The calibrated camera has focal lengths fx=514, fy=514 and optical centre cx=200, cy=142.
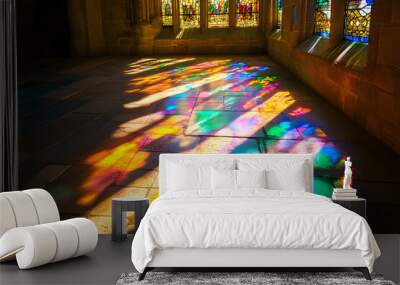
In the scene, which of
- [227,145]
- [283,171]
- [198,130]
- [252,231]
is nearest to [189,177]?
[283,171]

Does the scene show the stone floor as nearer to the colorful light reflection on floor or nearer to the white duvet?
the colorful light reflection on floor

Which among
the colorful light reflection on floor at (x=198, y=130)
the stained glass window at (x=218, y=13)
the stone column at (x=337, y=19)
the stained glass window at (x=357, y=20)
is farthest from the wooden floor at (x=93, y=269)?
the stained glass window at (x=218, y=13)

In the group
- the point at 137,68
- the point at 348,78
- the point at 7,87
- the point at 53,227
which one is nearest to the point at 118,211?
the point at 53,227

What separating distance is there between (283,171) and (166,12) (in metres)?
8.45

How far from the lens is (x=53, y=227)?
3127 mm

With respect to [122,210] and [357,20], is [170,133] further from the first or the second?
[357,20]

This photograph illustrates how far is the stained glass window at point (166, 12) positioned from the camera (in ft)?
37.3

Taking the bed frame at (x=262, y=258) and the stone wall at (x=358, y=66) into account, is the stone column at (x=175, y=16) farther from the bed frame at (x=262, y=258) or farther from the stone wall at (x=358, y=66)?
the bed frame at (x=262, y=258)

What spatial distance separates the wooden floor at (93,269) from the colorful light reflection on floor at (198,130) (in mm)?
710

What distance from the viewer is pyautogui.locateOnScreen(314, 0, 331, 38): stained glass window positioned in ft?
23.2

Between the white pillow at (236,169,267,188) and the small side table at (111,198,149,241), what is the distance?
2.22 ft

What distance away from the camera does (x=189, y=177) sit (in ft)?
12.1

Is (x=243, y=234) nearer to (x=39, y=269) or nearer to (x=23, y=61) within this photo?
(x=39, y=269)

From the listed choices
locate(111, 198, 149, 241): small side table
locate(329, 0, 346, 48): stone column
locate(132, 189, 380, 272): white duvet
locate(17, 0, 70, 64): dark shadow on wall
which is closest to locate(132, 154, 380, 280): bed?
locate(132, 189, 380, 272): white duvet
